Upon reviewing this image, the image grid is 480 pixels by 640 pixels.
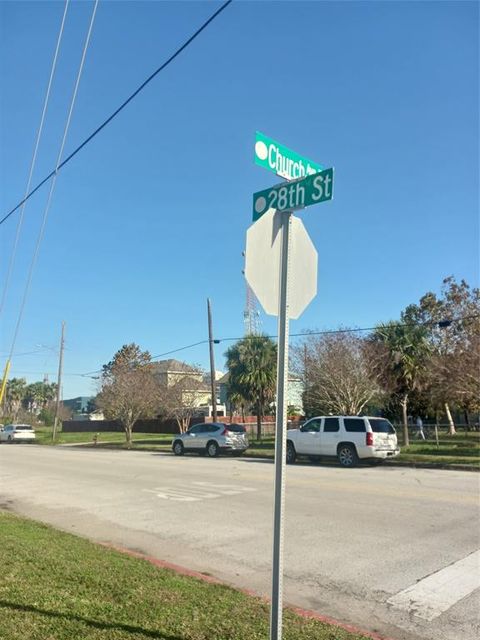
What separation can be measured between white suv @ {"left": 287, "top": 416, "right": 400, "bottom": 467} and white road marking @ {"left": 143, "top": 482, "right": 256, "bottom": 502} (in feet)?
22.8

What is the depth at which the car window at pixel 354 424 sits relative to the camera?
67.6 feet

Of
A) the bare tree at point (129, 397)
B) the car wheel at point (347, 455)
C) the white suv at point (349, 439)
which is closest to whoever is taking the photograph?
the white suv at point (349, 439)

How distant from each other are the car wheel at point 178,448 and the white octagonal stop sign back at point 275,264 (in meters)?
25.5

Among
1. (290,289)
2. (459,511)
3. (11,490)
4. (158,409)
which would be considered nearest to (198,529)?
→ (459,511)

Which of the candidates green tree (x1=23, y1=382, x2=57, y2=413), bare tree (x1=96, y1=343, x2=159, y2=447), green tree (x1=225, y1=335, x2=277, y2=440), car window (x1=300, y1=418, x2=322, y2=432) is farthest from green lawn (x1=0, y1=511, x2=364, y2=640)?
green tree (x1=23, y1=382, x2=57, y2=413)

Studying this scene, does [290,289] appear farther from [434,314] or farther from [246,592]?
[434,314]

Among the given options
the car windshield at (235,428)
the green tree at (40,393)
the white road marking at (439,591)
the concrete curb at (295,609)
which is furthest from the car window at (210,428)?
the green tree at (40,393)

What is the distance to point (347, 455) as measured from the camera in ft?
67.8

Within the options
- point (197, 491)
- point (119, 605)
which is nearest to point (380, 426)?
point (197, 491)

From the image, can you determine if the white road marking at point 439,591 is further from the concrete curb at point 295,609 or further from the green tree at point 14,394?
the green tree at point 14,394

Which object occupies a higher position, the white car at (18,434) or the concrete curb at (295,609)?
the white car at (18,434)

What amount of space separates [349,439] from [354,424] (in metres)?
0.59

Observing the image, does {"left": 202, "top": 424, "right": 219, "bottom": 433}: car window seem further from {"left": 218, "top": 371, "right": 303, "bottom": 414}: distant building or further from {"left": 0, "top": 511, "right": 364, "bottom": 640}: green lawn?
{"left": 0, "top": 511, "right": 364, "bottom": 640}: green lawn

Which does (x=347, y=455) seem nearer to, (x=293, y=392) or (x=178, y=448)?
(x=178, y=448)
